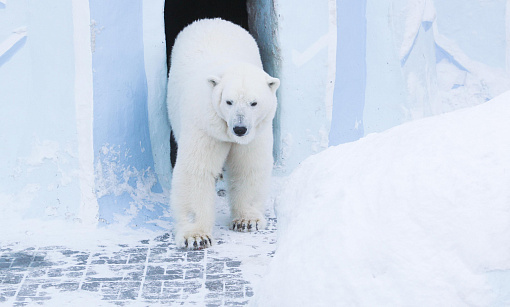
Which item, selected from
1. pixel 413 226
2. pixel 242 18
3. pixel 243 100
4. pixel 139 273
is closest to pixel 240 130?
pixel 243 100

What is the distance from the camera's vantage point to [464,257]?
1.64m

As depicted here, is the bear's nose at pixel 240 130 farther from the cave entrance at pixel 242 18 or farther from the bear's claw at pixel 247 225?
the cave entrance at pixel 242 18

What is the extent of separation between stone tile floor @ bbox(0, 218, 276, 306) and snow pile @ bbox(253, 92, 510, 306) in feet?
5.03

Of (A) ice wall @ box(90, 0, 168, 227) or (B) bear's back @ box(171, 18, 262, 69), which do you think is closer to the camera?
(A) ice wall @ box(90, 0, 168, 227)

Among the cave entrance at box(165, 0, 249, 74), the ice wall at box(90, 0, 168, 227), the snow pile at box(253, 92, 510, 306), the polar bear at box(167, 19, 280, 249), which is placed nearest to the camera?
the snow pile at box(253, 92, 510, 306)

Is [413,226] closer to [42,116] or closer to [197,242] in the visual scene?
[197,242]

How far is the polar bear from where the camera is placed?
4.03 metres

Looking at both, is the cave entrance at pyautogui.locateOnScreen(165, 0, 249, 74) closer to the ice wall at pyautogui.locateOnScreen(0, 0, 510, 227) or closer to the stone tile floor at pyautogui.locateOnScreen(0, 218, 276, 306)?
the ice wall at pyautogui.locateOnScreen(0, 0, 510, 227)

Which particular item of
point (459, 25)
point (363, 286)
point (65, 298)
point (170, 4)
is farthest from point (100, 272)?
point (170, 4)

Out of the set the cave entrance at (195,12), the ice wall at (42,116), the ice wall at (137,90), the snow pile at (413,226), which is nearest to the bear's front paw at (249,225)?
the ice wall at (137,90)

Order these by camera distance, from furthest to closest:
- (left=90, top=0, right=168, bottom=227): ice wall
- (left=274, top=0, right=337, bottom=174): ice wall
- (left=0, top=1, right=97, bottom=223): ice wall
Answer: (left=274, top=0, right=337, bottom=174): ice wall < (left=90, top=0, right=168, bottom=227): ice wall < (left=0, top=1, right=97, bottom=223): ice wall

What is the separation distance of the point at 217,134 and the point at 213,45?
96 centimetres

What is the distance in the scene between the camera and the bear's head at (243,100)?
3926 mm

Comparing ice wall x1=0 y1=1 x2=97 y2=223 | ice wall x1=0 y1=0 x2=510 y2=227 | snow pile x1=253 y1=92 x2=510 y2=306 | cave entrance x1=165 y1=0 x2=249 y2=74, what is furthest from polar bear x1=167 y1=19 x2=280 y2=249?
cave entrance x1=165 y1=0 x2=249 y2=74
